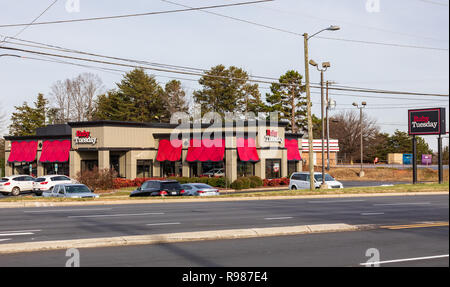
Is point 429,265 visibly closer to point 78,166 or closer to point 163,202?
point 163,202

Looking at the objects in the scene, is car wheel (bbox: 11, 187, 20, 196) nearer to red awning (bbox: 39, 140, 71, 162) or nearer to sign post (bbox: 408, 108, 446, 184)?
red awning (bbox: 39, 140, 71, 162)

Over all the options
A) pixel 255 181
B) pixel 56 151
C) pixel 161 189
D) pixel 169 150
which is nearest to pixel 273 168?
pixel 255 181

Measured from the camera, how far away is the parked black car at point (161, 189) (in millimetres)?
28453

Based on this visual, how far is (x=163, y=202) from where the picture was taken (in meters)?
25.0

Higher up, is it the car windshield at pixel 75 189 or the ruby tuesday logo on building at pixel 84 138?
the ruby tuesday logo on building at pixel 84 138

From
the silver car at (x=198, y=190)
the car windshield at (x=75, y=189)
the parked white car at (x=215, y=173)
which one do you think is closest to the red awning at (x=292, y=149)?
the parked white car at (x=215, y=173)

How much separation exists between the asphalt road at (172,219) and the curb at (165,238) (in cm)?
131

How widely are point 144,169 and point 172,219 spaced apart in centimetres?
3540

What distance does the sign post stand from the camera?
39.3 meters

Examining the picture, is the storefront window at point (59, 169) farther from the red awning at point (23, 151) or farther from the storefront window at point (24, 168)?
the storefront window at point (24, 168)

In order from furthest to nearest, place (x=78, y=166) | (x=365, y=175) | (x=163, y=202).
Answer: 1. (x=365, y=175)
2. (x=78, y=166)
3. (x=163, y=202)
